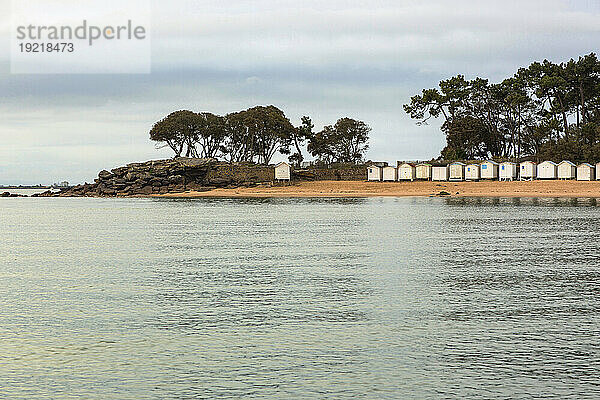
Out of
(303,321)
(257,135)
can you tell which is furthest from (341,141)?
(303,321)

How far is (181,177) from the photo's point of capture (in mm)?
115312

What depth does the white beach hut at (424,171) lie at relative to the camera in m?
111

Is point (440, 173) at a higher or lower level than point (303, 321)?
higher

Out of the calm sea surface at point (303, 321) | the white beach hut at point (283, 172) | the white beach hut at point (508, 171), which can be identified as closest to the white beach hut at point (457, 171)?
the white beach hut at point (508, 171)

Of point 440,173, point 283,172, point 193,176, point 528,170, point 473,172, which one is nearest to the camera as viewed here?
point 528,170

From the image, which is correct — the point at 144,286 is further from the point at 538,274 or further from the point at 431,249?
the point at 431,249

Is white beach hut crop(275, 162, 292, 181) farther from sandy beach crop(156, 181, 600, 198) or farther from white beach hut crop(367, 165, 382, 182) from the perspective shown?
white beach hut crop(367, 165, 382, 182)

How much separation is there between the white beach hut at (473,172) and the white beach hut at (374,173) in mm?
14113

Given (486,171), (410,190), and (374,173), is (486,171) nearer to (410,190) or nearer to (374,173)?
(410,190)

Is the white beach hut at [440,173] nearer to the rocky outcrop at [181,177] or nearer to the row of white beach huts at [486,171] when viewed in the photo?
the row of white beach huts at [486,171]

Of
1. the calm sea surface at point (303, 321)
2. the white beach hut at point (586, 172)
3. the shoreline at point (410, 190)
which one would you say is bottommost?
the calm sea surface at point (303, 321)

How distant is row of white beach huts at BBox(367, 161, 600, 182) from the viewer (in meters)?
98.8

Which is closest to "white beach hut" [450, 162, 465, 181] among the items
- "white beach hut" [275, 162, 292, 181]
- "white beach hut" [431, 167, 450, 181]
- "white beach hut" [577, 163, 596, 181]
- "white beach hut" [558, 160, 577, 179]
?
"white beach hut" [431, 167, 450, 181]

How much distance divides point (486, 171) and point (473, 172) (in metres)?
1.97
